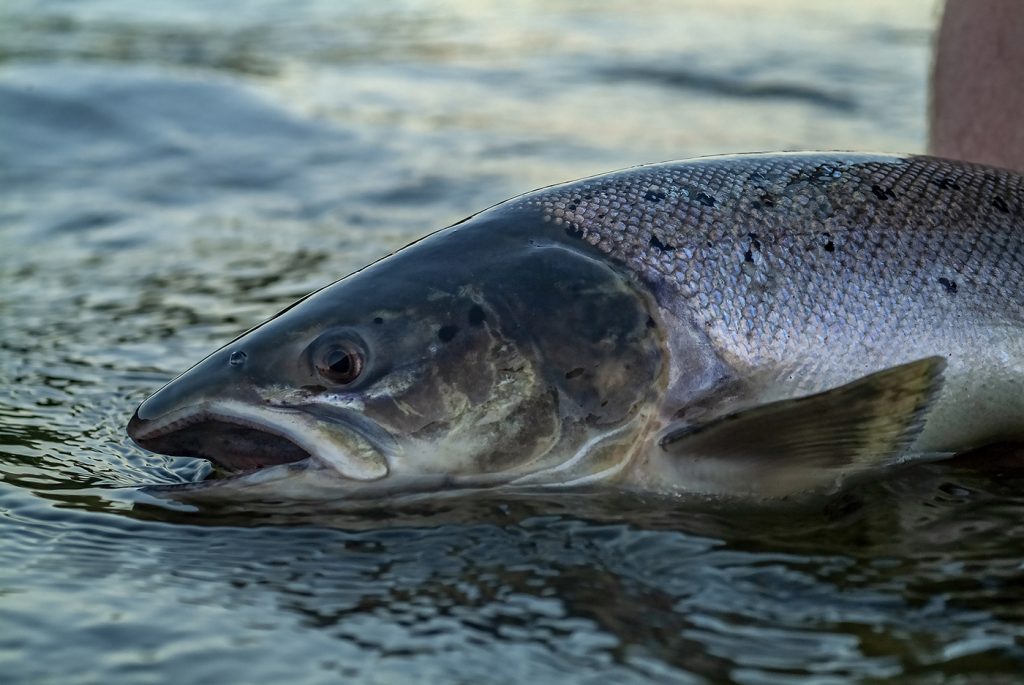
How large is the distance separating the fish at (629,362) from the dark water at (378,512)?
134mm

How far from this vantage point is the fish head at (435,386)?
3604 mm

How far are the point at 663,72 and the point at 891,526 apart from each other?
29.9 feet

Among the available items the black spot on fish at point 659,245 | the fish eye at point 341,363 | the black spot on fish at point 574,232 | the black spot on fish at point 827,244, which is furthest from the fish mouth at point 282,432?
the black spot on fish at point 827,244

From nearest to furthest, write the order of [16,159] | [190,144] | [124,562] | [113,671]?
[113,671] < [124,562] < [16,159] < [190,144]

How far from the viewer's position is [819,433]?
3.54m

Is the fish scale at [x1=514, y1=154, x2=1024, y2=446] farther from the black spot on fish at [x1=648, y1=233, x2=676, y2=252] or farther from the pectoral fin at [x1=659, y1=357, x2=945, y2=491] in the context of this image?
the pectoral fin at [x1=659, y1=357, x2=945, y2=491]

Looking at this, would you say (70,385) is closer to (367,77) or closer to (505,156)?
(505,156)

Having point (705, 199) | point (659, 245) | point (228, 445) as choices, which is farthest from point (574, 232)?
point (228, 445)

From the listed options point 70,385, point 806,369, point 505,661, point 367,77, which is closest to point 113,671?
point 505,661

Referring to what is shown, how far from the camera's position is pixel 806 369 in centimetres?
365

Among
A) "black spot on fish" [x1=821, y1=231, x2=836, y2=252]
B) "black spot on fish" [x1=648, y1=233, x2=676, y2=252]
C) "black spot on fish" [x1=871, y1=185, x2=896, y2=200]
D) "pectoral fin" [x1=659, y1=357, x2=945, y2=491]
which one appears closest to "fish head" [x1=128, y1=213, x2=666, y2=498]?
"black spot on fish" [x1=648, y1=233, x2=676, y2=252]

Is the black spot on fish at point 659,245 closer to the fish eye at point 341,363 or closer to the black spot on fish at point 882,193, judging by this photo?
the black spot on fish at point 882,193

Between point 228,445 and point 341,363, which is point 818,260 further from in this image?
point 228,445

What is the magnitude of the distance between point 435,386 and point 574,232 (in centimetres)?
56
